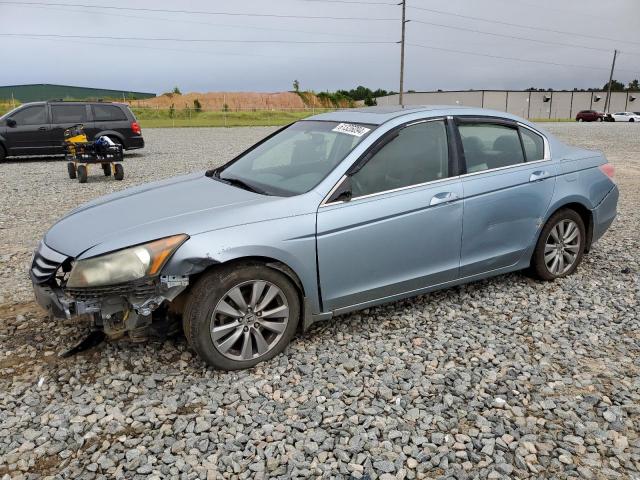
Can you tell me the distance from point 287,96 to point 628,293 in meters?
71.8

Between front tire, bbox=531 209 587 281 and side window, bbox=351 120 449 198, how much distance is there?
1.34 metres

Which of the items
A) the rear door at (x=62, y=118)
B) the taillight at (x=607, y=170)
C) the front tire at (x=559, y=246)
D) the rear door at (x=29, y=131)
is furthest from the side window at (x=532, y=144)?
the rear door at (x=29, y=131)

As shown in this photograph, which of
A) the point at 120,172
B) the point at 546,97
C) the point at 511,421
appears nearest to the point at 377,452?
the point at 511,421

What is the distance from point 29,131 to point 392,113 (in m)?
13.6

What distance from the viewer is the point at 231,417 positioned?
Result: 2.88m

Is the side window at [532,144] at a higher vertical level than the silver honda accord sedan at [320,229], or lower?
higher

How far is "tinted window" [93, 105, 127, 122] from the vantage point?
582 inches

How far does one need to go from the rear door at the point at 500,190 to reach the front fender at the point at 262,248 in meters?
1.36

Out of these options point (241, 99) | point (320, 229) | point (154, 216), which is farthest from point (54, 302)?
point (241, 99)

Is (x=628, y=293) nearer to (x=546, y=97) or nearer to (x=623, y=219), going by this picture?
(x=623, y=219)

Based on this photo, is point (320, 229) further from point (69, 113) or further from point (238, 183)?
point (69, 113)

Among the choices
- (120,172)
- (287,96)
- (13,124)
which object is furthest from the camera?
(287,96)

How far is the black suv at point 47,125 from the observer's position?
46.4ft

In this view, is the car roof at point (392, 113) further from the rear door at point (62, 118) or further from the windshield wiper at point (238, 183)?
the rear door at point (62, 118)
